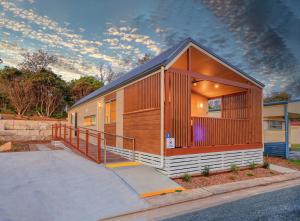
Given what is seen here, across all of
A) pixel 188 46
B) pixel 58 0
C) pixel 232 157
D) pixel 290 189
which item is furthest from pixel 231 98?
pixel 58 0

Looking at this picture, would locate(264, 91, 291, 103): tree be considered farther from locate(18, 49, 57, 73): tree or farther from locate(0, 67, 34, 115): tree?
locate(0, 67, 34, 115): tree

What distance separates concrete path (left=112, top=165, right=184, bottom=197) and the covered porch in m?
0.88

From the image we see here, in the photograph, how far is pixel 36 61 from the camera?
28.7 meters

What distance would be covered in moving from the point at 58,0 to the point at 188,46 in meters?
11.2

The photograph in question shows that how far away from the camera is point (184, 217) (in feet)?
14.7

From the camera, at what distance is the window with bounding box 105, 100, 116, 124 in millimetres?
11433

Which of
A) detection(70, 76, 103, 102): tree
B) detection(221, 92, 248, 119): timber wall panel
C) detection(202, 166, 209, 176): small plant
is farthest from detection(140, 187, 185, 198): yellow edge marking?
detection(70, 76, 103, 102): tree

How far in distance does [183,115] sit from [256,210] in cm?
385

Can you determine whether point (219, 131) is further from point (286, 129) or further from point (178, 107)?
point (286, 129)

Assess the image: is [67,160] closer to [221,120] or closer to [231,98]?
[221,120]

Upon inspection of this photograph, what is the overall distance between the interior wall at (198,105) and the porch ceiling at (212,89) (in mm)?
429

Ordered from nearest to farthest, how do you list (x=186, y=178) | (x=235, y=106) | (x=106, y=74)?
1. (x=186, y=178)
2. (x=235, y=106)
3. (x=106, y=74)

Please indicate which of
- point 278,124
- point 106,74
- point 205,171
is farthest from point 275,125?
point 106,74

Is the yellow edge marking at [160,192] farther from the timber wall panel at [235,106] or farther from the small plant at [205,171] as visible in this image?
the timber wall panel at [235,106]
